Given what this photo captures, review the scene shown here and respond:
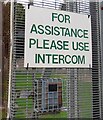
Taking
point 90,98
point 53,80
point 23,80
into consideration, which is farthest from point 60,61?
point 90,98

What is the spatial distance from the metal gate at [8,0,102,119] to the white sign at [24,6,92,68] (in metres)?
0.10

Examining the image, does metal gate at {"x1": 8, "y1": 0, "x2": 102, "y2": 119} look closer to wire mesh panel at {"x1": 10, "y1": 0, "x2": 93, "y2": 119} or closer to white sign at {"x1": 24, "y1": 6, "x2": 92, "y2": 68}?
wire mesh panel at {"x1": 10, "y1": 0, "x2": 93, "y2": 119}

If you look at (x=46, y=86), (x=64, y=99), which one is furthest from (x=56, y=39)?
(x=64, y=99)

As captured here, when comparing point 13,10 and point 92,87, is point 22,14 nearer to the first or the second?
point 13,10

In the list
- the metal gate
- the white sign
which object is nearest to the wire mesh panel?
the metal gate

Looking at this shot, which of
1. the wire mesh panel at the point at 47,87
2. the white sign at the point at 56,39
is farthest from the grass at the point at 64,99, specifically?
the white sign at the point at 56,39

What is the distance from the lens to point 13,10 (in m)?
2.87

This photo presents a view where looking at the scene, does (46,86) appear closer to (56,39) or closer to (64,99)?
(64,99)

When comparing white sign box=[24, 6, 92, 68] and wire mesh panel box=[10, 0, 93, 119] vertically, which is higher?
white sign box=[24, 6, 92, 68]

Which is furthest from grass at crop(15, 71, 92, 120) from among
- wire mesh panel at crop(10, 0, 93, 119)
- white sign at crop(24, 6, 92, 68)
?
white sign at crop(24, 6, 92, 68)

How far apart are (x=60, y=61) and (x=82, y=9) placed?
864 millimetres

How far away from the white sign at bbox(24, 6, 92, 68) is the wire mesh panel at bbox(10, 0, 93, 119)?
10cm

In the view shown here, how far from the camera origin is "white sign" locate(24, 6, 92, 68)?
9.34ft

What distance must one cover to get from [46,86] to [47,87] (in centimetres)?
2
